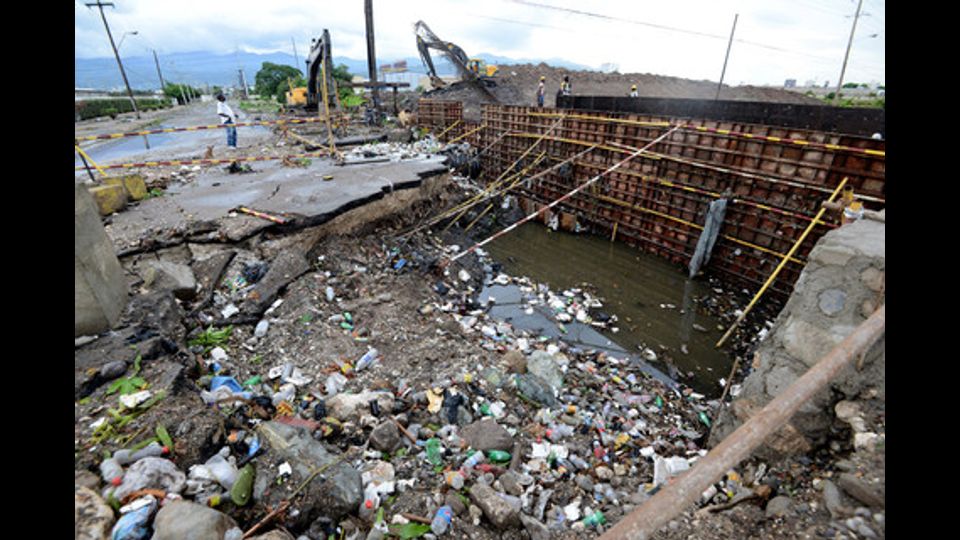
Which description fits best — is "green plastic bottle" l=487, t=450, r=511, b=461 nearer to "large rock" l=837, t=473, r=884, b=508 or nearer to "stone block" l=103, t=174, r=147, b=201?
"large rock" l=837, t=473, r=884, b=508

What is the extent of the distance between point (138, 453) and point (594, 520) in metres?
3.12

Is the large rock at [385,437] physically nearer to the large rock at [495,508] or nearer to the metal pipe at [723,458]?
the large rock at [495,508]

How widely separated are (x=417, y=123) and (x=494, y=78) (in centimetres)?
1082

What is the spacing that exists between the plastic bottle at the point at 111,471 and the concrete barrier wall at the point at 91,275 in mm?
1679

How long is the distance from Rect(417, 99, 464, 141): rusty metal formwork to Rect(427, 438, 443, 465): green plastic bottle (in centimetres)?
1439

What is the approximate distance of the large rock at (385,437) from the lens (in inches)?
122

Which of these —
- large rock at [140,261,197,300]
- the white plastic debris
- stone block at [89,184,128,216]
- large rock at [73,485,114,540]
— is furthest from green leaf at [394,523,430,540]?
stone block at [89,184,128,216]

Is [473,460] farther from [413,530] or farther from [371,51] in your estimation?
[371,51]

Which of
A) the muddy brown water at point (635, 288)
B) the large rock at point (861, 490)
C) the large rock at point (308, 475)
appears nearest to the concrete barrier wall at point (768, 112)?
the muddy brown water at point (635, 288)

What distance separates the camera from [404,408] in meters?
3.63

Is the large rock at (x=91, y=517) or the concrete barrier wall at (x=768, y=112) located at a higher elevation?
the concrete barrier wall at (x=768, y=112)
